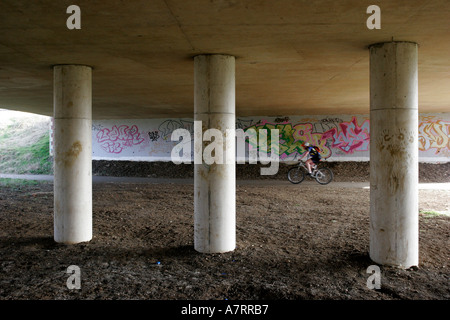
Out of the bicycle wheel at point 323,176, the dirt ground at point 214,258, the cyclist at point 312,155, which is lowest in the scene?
the dirt ground at point 214,258

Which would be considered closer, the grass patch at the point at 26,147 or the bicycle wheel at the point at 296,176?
the bicycle wheel at the point at 296,176

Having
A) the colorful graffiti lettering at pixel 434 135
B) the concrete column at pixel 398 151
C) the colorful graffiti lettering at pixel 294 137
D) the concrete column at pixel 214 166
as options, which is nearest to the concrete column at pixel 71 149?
the concrete column at pixel 214 166

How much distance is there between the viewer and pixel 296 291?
455 centimetres

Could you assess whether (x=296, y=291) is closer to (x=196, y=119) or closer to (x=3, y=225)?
(x=196, y=119)

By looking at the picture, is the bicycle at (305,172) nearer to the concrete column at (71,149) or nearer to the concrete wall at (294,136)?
the concrete wall at (294,136)

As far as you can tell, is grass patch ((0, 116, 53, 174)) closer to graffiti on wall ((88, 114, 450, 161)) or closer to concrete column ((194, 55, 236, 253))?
graffiti on wall ((88, 114, 450, 161))

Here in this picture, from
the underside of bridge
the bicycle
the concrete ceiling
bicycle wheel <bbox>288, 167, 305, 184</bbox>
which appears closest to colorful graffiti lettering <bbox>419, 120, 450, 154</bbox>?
the bicycle

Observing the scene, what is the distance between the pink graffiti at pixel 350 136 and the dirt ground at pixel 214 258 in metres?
9.72

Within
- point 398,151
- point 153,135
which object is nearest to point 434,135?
point 153,135

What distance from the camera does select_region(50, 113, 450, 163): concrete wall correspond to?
18812mm

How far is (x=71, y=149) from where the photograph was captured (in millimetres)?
6746

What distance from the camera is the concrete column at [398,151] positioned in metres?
5.36

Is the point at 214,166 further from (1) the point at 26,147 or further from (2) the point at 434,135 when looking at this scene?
(1) the point at 26,147
